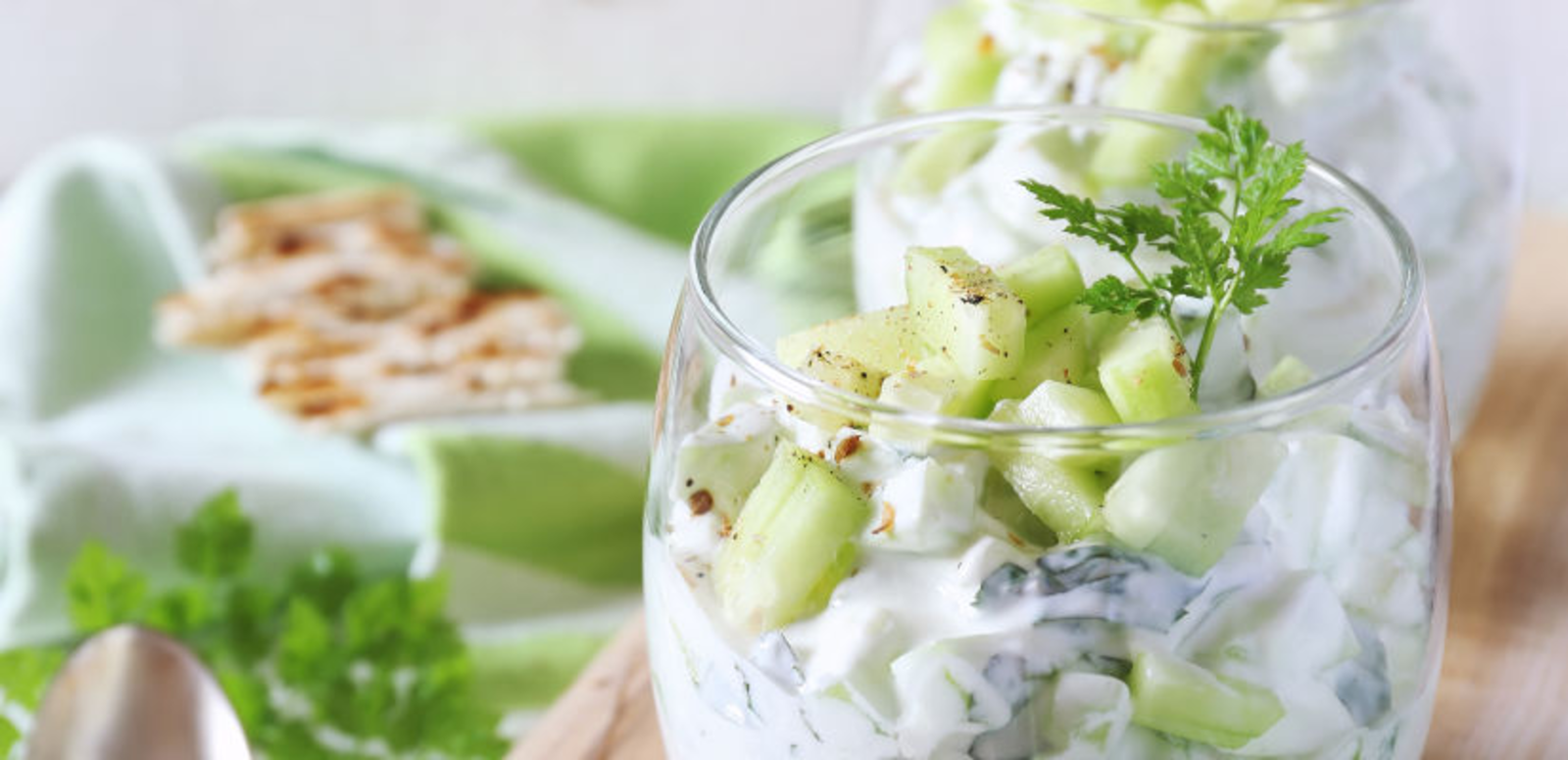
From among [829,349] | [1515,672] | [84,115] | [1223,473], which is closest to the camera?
[1223,473]

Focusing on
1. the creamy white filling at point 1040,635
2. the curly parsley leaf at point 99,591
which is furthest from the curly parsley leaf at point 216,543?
the creamy white filling at point 1040,635

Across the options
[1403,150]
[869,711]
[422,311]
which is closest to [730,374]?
[869,711]

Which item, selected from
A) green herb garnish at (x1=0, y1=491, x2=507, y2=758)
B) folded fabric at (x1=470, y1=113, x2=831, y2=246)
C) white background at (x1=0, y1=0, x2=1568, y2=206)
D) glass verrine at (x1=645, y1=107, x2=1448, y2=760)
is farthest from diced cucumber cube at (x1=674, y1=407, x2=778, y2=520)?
white background at (x1=0, y1=0, x2=1568, y2=206)

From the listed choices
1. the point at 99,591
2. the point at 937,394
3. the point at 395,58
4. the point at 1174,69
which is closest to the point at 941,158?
the point at 1174,69

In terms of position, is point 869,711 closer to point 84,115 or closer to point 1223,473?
point 1223,473

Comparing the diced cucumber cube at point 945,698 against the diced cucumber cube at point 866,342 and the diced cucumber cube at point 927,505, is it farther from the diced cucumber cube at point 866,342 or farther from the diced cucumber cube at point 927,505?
the diced cucumber cube at point 866,342

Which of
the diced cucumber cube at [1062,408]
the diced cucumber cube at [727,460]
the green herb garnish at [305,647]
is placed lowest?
the green herb garnish at [305,647]

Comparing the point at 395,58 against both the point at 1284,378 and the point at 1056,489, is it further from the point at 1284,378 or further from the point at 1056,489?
the point at 1056,489
